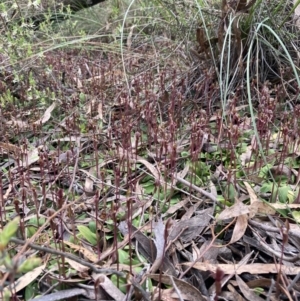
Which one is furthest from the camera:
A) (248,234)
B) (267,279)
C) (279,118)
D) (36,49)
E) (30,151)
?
(36,49)

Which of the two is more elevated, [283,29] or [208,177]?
[283,29]

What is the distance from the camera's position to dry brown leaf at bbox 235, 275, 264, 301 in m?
1.07

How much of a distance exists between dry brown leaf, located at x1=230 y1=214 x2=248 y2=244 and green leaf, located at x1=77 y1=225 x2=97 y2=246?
0.41m

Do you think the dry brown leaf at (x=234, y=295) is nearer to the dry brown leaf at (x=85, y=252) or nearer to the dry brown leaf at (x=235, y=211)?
the dry brown leaf at (x=235, y=211)

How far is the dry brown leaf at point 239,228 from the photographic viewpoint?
1248 mm

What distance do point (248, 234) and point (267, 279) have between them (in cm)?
21

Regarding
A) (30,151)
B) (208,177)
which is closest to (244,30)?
(208,177)

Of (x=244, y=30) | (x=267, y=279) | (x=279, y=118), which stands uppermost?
(x=244, y=30)

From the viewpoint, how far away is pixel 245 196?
145 centimetres

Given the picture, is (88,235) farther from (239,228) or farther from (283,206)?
(283,206)

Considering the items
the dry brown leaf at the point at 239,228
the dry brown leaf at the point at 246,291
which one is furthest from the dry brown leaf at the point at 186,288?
the dry brown leaf at the point at 239,228

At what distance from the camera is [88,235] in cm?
129

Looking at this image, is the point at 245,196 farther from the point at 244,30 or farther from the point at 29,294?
the point at 244,30

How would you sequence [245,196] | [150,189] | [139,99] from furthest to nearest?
[139,99] < [150,189] < [245,196]
